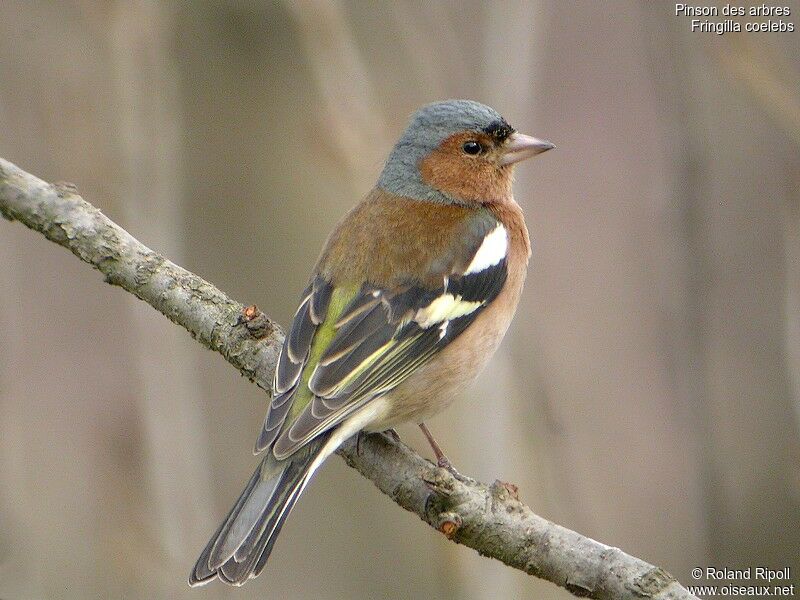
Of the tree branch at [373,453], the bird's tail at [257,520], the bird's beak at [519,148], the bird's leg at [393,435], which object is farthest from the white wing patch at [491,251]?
the bird's tail at [257,520]

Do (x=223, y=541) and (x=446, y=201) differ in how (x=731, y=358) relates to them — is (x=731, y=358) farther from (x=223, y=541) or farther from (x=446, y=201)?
(x=223, y=541)

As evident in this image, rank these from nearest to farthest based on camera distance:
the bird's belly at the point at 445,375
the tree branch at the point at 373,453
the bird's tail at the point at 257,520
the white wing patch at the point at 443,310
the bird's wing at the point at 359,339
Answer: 1. the tree branch at the point at 373,453
2. the bird's tail at the point at 257,520
3. the bird's wing at the point at 359,339
4. the bird's belly at the point at 445,375
5. the white wing patch at the point at 443,310

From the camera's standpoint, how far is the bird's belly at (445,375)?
13.4 feet

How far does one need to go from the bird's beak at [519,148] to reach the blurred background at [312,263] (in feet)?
0.40

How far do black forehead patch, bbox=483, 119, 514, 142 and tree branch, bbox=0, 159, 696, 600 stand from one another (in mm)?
1611

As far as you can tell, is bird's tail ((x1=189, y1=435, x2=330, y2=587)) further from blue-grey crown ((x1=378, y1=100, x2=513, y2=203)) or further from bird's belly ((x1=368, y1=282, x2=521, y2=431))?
blue-grey crown ((x1=378, y1=100, x2=513, y2=203))

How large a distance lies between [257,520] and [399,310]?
1.09 meters

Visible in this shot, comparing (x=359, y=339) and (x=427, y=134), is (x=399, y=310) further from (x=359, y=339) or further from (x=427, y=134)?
(x=427, y=134)

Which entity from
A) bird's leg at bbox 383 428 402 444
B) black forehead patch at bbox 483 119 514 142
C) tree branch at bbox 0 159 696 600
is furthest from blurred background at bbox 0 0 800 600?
tree branch at bbox 0 159 696 600

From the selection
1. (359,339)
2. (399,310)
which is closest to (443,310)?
(399,310)

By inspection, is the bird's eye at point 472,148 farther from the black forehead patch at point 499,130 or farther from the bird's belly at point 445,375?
the bird's belly at point 445,375

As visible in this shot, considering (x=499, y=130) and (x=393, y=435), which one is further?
(x=499, y=130)

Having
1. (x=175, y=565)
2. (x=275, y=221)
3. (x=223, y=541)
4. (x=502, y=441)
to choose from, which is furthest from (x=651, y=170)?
(x=223, y=541)

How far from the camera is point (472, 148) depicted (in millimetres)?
5035
